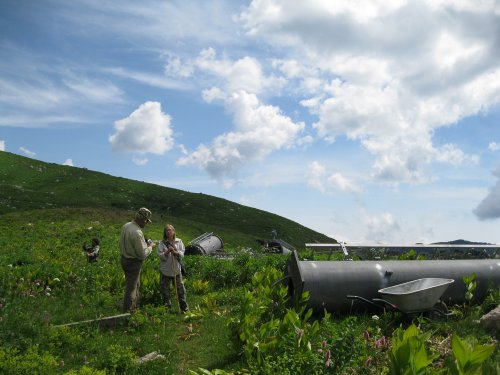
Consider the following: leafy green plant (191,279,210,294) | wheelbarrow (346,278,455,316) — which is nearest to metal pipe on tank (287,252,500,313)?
wheelbarrow (346,278,455,316)

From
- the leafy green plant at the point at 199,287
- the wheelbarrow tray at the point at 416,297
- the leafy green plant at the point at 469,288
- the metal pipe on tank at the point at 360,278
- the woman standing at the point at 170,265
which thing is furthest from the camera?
the leafy green plant at the point at 199,287

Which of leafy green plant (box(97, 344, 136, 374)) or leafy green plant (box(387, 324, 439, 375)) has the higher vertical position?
leafy green plant (box(387, 324, 439, 375))

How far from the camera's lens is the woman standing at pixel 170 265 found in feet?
39.3

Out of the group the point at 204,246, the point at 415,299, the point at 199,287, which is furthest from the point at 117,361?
the point at 204,246

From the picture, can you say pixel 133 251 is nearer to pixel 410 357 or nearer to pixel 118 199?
pixel 410 357

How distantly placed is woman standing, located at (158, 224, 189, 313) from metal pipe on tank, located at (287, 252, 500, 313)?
2.78m

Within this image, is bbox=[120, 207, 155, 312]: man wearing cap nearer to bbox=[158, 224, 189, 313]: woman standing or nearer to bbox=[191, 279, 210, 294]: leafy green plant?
bbox=[158, 224, 189, 313]: woman standing

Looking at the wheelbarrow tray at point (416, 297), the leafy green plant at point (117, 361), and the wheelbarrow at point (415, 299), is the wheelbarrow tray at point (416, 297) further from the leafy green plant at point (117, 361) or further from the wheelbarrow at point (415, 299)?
the leafy green plant at point (117, 361)

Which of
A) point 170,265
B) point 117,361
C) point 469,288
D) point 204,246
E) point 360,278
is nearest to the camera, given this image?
point 117,361

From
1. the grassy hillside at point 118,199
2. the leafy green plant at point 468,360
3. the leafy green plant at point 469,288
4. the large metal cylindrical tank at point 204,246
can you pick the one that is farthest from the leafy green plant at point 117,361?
the grassy hillside at point 118,199

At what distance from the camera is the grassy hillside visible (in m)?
66.3

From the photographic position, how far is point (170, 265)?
12.2 m

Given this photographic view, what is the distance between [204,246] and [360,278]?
17.7 m

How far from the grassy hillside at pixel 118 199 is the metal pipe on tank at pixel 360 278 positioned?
50.6 meters
